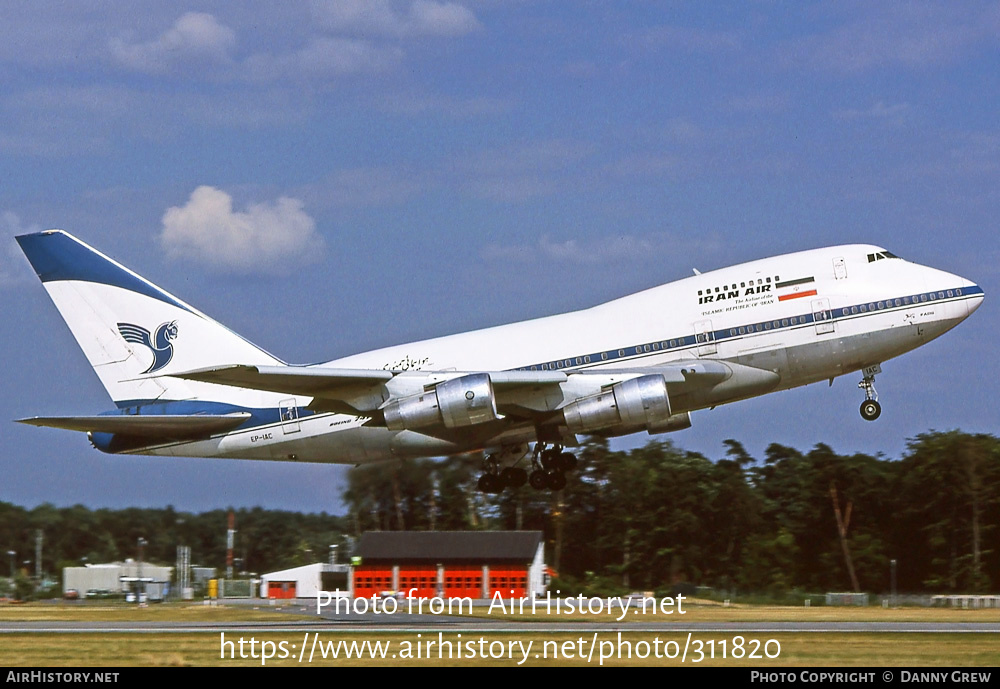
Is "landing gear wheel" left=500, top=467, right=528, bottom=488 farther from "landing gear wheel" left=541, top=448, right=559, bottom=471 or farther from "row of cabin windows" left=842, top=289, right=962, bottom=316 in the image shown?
"row of cabin windows" left=842, top=289, right=962, bottom=316

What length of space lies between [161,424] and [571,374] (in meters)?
13.0

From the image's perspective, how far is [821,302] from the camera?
117 feet

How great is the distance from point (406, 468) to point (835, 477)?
43355mm

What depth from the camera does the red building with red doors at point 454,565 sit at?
72312 millimetres

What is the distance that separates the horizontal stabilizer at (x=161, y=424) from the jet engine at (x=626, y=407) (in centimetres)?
1066

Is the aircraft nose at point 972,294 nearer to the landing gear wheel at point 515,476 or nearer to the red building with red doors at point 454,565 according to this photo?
the landing gear wheel at point 515,476

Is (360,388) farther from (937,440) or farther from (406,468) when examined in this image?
(937,440)

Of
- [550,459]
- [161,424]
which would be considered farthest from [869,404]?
[161,424]

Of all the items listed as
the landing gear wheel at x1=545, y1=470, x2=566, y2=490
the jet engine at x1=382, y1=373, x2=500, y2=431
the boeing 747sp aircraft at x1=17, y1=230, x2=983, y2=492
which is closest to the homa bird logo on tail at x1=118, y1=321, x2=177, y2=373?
the boeing 747sp aircraft at x1=17, y1=230, x2=983, y2=492

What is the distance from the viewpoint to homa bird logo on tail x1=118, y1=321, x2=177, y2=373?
138 ft

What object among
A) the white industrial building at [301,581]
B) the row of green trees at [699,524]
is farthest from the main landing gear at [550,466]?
the white industrial building at [301,581]

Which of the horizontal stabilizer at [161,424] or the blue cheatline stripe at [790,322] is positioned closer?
the blue cheatline stripe at [790,322]

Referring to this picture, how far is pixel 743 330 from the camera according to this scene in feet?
118

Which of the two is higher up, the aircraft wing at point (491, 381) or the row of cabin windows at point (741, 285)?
the row of cabin windows at point (741, 285)
